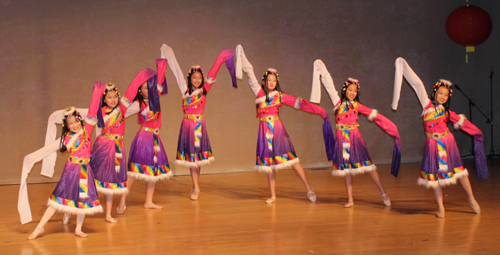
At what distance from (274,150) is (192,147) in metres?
0.91

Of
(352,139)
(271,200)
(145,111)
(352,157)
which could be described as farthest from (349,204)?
(145,111)

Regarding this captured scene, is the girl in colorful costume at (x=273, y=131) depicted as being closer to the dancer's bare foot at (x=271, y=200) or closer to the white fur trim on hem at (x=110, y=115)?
the dancer's bare foot at (x=271, y=200)

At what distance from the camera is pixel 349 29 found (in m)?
7.00

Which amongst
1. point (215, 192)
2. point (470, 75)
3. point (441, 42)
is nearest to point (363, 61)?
point (441, 42)

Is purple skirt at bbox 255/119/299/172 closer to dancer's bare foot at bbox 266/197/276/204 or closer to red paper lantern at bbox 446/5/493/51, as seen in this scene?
dancer's bare foot at bbox 266/197/276/204

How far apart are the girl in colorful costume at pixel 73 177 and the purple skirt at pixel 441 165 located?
2.92 meters

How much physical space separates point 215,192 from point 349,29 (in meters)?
3.43

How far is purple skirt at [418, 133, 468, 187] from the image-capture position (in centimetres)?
407

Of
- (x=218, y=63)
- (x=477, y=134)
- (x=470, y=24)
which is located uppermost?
(x=470, y=24)

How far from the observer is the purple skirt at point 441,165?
4066mm

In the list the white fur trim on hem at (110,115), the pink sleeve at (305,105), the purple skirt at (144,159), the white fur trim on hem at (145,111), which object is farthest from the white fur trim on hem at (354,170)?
the white fur trim on hem at (110,115)

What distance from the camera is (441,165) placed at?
407cm

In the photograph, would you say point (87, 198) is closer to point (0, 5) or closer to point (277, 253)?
point (277, 253)

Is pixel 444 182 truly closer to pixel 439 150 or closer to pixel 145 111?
pixel 439 150
